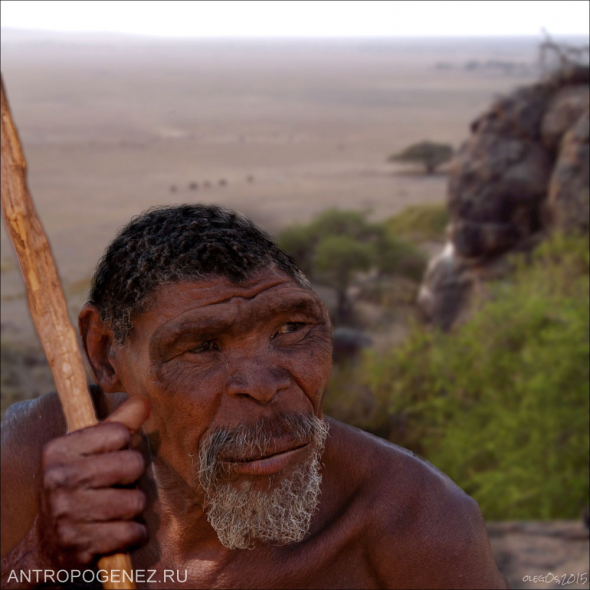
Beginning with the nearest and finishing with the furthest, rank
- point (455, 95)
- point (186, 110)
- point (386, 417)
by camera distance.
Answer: point (386, 417) → point (186, 110) → point (455, 95)

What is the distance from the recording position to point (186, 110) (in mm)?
42688

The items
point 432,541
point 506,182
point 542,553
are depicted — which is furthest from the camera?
point 506,182

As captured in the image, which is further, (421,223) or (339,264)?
(421,223)

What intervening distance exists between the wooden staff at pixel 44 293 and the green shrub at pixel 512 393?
5373 mm

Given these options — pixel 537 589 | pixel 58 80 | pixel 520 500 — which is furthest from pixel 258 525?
pixel 58 80

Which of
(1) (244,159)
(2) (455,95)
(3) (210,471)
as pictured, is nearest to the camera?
(3) (210,471)

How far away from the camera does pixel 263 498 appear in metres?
1.97

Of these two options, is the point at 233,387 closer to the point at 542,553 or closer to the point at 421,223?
the point at 542,553

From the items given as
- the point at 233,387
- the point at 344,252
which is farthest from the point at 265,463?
the point at 344,252

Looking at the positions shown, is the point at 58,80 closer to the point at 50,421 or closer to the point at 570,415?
the point at 570,415

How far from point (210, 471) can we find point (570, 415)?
5.56 meters

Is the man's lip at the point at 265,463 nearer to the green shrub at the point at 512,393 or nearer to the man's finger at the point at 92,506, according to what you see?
the man's finger at the point at 92,506

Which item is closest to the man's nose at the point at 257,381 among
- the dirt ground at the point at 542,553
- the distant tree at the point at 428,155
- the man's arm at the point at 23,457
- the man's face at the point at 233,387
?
the man's face at the point at 233,387

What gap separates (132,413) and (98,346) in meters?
0.51
